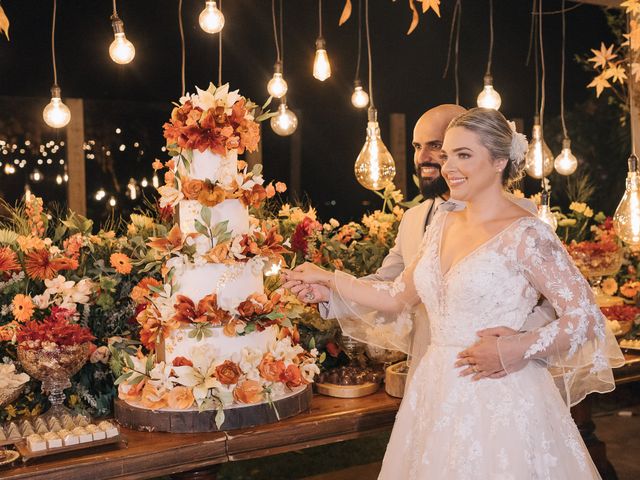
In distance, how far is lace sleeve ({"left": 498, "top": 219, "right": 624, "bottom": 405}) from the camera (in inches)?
97.7

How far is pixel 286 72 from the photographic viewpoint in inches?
296

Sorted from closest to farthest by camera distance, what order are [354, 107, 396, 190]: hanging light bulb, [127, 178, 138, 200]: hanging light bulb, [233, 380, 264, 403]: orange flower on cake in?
[233, 380, 264, 403]: orange flower on cake
[354, 107, 396, 190]: hanging light bulb
[127, 178, 138, 200]: hanging light bulb

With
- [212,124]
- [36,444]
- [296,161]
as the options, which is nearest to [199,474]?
[36,444]

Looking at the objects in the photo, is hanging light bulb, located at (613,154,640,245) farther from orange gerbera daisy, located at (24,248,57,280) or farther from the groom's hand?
orange gerbera daisy, located at (24,248,57,280)

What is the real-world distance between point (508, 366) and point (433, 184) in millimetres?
944

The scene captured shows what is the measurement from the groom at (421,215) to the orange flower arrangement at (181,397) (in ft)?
1.67

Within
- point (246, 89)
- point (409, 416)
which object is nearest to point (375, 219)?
point (409, 416)

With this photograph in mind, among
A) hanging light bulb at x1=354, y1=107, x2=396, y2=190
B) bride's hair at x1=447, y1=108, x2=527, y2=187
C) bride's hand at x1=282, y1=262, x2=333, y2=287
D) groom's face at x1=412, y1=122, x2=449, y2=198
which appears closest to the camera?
bride's hair at x1=447, y1=108, x2=527, y2=187

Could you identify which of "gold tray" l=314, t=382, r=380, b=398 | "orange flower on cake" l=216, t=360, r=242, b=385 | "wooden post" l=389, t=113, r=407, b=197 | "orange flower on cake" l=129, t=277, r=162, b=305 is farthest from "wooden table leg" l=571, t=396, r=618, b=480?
"wooden post" l=389, t=113, r=407, b=197

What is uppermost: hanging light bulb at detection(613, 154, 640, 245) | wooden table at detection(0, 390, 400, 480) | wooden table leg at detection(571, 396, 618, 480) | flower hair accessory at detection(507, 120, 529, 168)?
flower hair accessory at detection(507, 120, 529, 168)

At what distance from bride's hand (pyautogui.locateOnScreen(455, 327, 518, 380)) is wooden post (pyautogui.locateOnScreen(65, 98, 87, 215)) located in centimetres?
533

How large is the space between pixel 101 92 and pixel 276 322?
4.35m

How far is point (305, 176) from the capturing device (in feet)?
27.6

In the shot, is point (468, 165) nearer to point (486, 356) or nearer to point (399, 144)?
point (486, 356)
